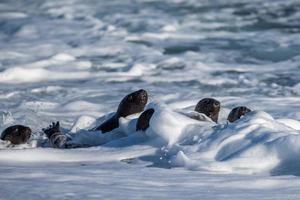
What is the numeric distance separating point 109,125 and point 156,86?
9.21 feet

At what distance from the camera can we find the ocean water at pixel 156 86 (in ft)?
12.0

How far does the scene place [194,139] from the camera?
456cm

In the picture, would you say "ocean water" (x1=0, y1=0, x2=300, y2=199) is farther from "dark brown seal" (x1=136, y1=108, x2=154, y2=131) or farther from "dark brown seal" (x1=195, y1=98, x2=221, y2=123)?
"dark brown seal" (x1=195, y1=98, x2=221, y2=123)

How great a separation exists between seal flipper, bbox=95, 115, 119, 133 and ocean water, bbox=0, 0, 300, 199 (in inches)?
15.0

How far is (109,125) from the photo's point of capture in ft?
19.0

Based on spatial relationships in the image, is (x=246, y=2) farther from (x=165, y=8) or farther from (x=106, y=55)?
(x=106, y=55)

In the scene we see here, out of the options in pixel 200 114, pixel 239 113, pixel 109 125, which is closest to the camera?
pixel 200 114

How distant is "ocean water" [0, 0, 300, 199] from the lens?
3.65 meters

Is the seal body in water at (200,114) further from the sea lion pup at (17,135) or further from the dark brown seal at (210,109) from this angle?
the sea lion pup at (17,135)

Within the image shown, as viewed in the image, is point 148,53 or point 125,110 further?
point 148,53

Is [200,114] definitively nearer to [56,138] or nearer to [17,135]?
[56,138]

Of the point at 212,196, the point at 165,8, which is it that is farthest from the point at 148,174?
the point at 165,8

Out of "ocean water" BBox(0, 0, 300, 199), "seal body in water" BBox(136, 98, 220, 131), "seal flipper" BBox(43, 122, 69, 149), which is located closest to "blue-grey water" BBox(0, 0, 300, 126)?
"ocean water" BBox(0, 0, 300, 199)

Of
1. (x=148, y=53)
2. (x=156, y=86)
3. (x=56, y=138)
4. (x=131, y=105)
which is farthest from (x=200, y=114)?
(x=148, y=53)
